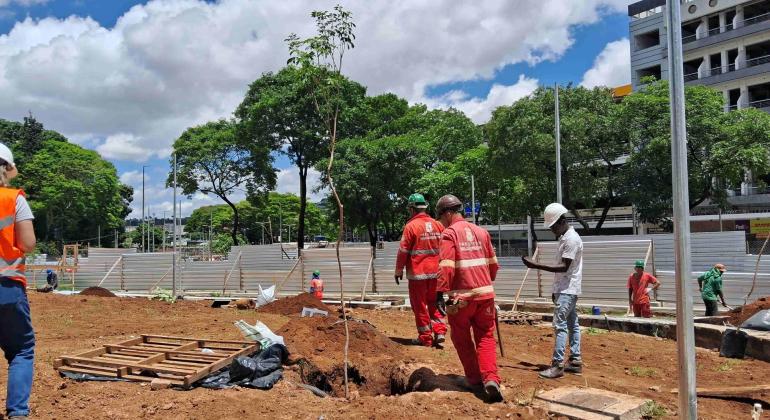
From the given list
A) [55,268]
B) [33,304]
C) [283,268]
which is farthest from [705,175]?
[55,268]

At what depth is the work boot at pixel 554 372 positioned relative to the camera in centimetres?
541

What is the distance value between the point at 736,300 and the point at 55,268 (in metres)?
27.2

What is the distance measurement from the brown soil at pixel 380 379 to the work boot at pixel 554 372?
0.09 metres

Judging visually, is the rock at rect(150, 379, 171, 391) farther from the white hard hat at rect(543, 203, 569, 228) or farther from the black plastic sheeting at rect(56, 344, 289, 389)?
the white hard hat at rect(543, 203, 569, 228)

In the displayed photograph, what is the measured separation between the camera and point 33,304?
12289 millimetres

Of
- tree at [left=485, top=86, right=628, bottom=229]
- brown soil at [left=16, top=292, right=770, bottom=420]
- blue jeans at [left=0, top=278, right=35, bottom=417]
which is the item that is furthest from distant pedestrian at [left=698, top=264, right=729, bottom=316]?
tree at [left=485, top=86, right=628, bottom=229]

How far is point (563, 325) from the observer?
18.7 feet

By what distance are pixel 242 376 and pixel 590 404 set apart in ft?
10.1

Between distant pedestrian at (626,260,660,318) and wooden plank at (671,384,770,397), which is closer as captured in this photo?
wooden plank at (671,384,770,397)

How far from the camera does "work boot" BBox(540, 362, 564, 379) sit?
17.7ft

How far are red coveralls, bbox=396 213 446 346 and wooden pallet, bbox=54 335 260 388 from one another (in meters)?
2.04

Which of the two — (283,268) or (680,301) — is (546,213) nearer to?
(680,301)

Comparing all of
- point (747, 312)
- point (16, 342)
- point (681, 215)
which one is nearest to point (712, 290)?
point (747, 312)

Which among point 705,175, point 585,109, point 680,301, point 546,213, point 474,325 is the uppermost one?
point 585,109
